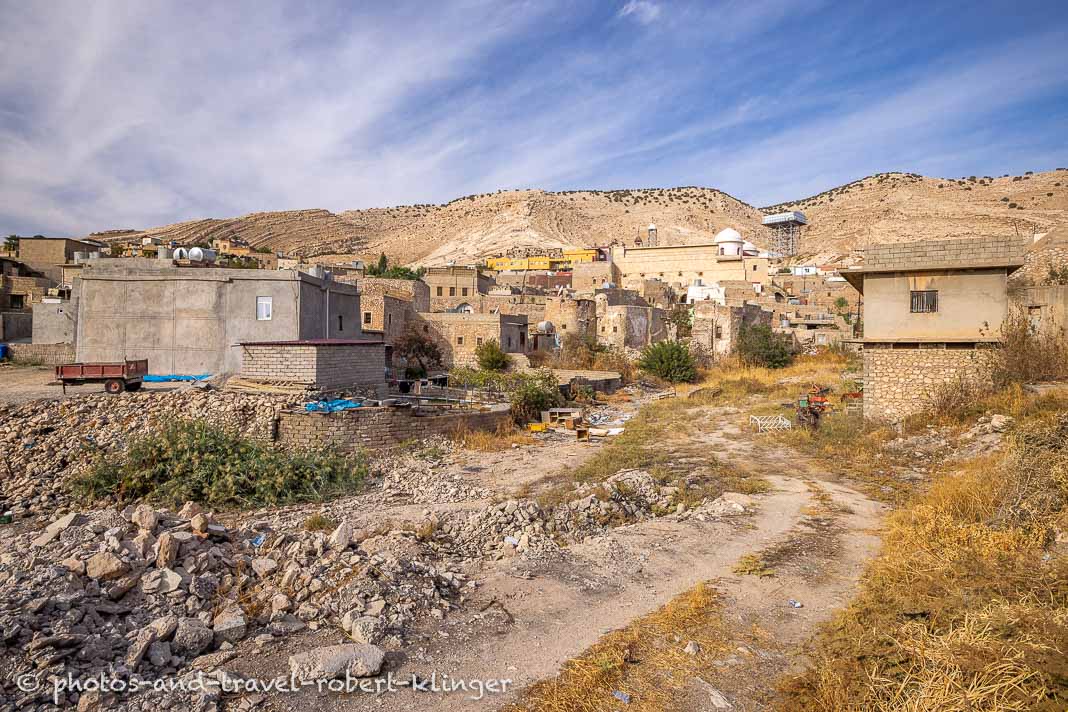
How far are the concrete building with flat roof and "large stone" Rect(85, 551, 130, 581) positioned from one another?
11342 mm

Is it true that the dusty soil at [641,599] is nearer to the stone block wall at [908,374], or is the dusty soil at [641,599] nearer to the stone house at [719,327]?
the stone block wall at [908,374]

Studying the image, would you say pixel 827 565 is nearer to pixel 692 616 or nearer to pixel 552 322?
pixel 692 616

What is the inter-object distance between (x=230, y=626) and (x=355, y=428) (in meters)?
7.84

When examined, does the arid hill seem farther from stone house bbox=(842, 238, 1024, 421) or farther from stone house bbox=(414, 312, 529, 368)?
stone house bbox=(842, 238, 1024, 421)

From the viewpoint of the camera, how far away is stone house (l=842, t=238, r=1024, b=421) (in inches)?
501

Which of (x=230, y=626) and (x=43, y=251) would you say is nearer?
(x=230, y=626)

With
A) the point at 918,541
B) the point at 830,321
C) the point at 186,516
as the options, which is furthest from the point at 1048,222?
the point at 186,516

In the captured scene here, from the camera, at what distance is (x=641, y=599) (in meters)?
5.50

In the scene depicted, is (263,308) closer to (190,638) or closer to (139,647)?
(190,638)

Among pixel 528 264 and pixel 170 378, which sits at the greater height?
pixel 528 264

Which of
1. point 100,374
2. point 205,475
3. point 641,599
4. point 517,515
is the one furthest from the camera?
point 100,374

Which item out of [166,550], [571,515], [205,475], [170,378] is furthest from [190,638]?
[170,378]

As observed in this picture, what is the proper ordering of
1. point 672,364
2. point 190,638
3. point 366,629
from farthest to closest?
point 672,364
point 366,629
point 190,638

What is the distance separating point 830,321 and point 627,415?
2123cm
